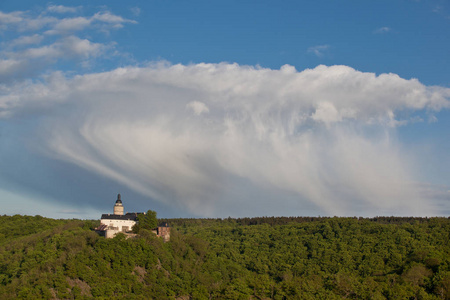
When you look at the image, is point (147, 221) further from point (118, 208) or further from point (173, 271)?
point (173, 271)

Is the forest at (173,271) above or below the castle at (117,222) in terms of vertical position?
below

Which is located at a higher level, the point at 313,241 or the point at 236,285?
the point at 313,241

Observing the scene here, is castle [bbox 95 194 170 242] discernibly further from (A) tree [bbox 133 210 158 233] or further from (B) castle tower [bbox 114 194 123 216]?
(A) tree [bbox 133 210 158 233]

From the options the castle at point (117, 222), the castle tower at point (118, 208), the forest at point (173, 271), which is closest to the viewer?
the forest at point (173, 271)

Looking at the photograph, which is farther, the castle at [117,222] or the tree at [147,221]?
the tree at [147,221]

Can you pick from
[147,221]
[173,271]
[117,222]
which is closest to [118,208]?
[117,222]

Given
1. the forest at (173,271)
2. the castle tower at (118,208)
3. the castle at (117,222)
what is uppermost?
the castle tower at (118,208)

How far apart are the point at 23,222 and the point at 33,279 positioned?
69.6 metres

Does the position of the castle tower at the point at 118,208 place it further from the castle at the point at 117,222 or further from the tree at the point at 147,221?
the tree at the point at 147,221

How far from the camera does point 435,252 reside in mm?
159875

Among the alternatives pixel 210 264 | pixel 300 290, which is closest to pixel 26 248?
pixel 210 264

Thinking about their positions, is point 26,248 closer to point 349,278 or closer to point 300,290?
point 300,290

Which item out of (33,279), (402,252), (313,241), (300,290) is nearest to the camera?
Result: (33,279)

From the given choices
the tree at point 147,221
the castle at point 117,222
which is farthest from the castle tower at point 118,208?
the tree at point 147,221
